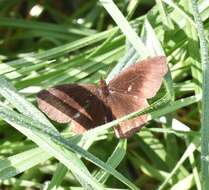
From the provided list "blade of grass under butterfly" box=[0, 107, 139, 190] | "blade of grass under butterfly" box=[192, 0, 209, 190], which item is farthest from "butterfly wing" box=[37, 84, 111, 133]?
"blade of grass under butterfly" box=[192, 0, 209, 190]

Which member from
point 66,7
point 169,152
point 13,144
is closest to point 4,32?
point 66,7

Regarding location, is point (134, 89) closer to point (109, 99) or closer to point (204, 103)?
point (109, 99)

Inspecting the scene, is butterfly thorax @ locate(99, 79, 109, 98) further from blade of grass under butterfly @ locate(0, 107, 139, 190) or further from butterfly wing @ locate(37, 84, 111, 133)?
blade of grass under butterfly @ locate(0, 107, 139, 190)

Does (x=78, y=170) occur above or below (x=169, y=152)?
above

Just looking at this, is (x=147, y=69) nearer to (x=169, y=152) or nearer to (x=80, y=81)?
(x=80, y=81)

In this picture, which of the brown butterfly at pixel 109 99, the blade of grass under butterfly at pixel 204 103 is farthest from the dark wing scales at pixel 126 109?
the blade of grass under butterfly at pixel 204 103

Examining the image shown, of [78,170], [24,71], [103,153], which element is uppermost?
[24,71]

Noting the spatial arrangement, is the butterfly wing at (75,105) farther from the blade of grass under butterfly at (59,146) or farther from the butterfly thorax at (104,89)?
the blade of grass under butterfly at (59,146)

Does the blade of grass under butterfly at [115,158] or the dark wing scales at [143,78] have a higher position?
the dark wing scales at [143,78]
